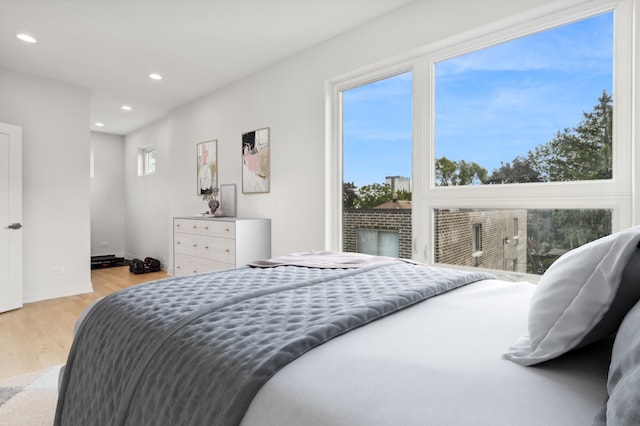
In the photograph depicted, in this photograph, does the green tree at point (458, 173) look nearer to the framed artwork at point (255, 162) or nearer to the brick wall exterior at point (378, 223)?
the brick wall exterior at point (378, 223)

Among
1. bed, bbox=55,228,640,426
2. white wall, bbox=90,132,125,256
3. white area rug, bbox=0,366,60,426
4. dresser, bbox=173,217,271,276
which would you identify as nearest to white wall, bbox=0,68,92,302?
dresser, bbox=173,217,271,276

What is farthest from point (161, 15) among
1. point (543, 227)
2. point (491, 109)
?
point (543, 227)

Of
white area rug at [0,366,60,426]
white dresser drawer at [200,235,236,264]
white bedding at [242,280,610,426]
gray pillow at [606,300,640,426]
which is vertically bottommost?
white area rug at [0,366,60,426]

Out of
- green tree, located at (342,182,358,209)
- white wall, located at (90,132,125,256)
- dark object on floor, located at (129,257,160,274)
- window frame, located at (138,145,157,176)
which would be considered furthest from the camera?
white wall, located at (90,132,125,256)

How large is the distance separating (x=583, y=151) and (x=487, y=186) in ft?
1.84

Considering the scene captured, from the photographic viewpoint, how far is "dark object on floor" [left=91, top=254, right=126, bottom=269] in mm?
6160

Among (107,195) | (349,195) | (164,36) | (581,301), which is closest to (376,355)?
(581,301)

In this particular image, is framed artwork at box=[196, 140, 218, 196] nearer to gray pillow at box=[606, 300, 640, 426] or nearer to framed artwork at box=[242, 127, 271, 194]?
framed artwork at box=[242, 127, 271, 194]

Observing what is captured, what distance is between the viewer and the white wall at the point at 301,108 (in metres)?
2.62

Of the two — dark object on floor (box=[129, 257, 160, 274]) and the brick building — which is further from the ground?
the brick building

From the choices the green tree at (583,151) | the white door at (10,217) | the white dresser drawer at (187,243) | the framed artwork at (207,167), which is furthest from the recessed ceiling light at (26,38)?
the green tree at (583,151)

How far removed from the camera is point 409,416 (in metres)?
0.60

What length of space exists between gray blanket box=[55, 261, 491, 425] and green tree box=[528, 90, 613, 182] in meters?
1.07

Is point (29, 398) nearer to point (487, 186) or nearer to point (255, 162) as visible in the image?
point (255, 162)
